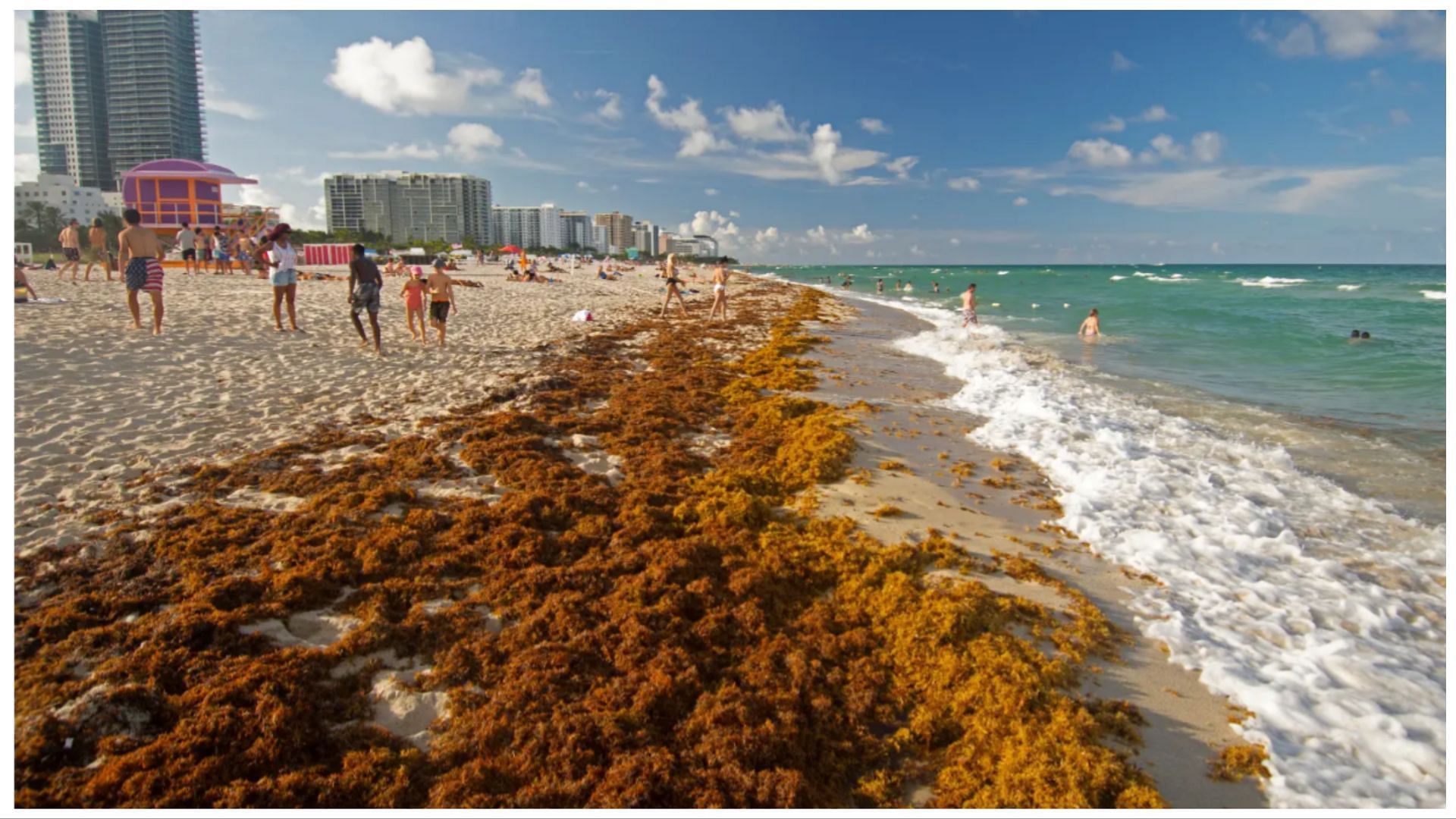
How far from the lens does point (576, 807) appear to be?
2363 millimetres

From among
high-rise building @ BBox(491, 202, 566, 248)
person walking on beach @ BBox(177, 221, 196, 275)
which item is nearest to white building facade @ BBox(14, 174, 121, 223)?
high-rise building @ BBox(491, 202, 566, 248)

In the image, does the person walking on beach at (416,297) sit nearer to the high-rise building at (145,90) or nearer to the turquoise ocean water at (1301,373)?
the turquoise ocean water at (1301,373)

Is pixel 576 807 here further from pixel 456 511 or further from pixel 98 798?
pixel 456 511

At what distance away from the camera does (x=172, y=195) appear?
116 ft

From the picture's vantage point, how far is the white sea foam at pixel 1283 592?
2.82 meters

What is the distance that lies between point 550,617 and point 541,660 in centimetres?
40

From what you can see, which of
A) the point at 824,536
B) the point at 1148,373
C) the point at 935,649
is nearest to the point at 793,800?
the point at 935,649

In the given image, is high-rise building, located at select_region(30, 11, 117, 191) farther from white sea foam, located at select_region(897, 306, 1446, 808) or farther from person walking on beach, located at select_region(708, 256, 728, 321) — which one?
white sea foam, located at select_region(897, 306, 1446, 808)

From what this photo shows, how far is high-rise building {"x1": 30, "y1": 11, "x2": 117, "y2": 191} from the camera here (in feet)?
374

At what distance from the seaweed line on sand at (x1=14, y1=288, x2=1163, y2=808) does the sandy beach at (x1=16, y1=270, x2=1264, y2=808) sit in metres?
0.02

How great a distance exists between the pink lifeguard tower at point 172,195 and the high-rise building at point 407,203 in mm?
109755

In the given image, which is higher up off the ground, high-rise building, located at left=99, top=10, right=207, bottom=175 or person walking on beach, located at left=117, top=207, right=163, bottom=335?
high-rise building, located at left=99, top=10, right=207, bottom=175

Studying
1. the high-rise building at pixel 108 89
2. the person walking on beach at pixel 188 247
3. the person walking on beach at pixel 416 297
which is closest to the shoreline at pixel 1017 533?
the person walking on beach at pixel 416 297

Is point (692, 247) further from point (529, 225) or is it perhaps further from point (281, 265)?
point (281, 265)
